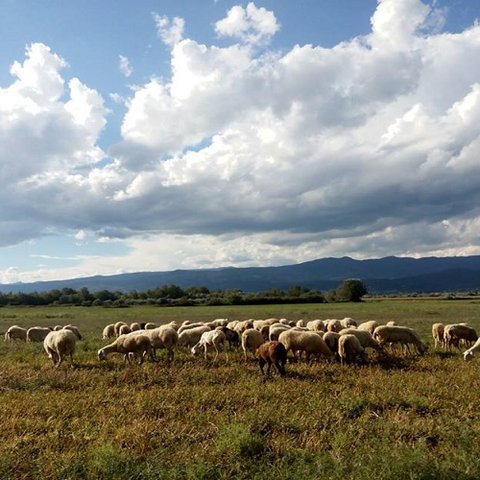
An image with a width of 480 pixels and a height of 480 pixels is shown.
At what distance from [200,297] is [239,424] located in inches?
4606

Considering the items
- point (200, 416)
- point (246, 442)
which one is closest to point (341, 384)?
point (200, 416)

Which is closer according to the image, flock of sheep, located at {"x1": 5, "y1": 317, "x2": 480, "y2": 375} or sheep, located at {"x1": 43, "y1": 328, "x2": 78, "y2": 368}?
flock of sheep, located at {"x1": 5, "y1": 317, "x2": 480, "y2": 375}

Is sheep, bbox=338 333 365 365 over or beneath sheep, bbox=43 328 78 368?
beneath

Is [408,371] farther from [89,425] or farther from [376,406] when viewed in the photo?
[89,425]

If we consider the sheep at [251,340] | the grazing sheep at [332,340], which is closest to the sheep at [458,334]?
the grazing sheep at [332,340]

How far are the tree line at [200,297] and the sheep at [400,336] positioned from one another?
82.8 meters

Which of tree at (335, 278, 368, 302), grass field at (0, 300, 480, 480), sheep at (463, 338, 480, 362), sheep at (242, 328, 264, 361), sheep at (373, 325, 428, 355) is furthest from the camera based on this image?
tree at (335, 278, 368, 302)

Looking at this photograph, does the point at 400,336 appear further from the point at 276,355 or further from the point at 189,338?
the point at 189,338

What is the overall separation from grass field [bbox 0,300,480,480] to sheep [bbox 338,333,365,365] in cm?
219

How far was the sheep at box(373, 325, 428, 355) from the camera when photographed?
67.5 feet

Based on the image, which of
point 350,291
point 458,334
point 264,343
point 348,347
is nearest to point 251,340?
point 264,343

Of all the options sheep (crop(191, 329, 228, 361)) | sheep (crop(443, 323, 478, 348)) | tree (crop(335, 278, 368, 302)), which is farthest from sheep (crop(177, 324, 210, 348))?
tree (crop(335, 278, 368, 302))

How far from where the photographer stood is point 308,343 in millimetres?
18109

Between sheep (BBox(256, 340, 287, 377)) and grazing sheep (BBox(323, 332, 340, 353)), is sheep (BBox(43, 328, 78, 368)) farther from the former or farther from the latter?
grazing sheep (BBox(323, 332, 340, 353))
